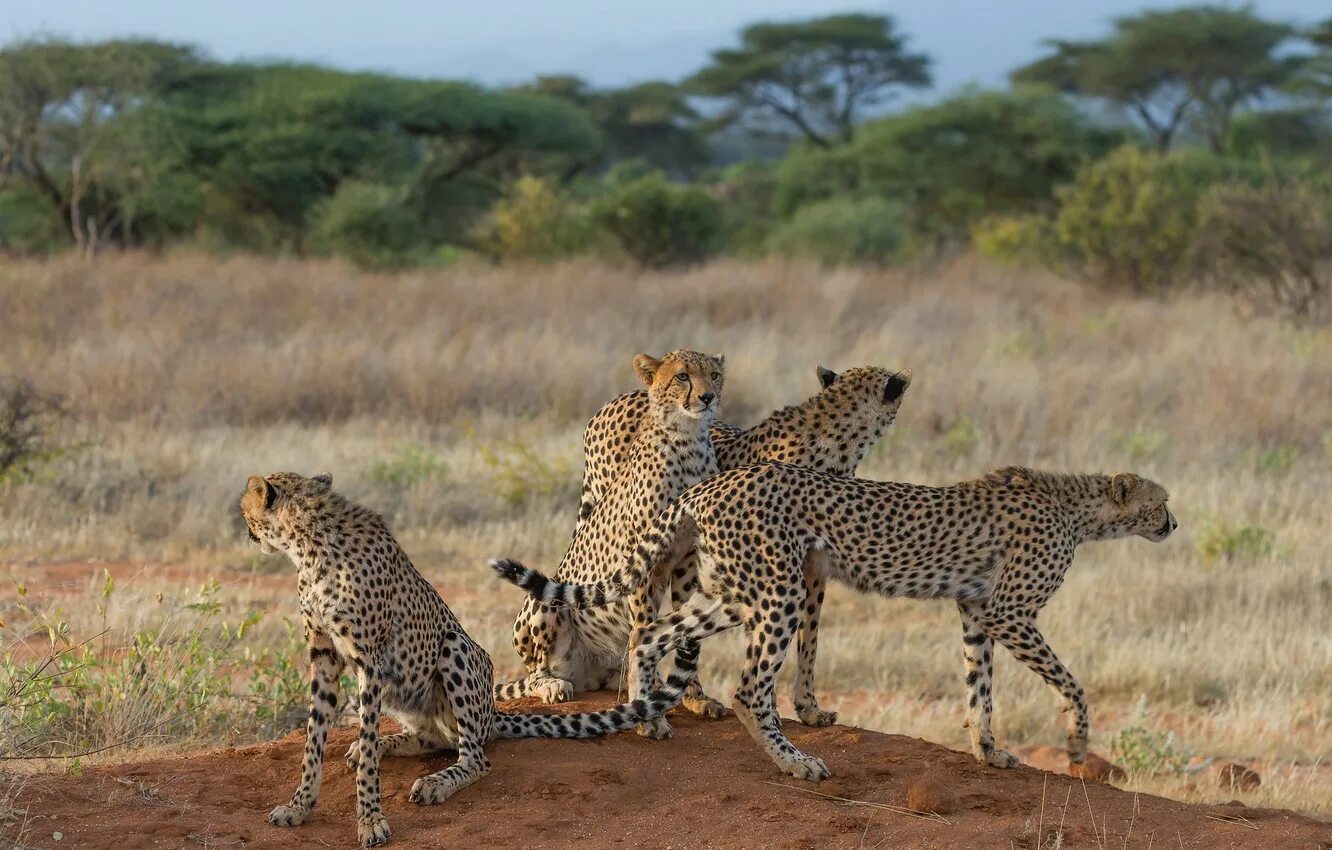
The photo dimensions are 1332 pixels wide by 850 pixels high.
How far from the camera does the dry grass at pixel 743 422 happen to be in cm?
646

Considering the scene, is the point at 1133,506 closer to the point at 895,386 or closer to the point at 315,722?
the point at 895,386

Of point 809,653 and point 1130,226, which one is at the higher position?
point 809,653

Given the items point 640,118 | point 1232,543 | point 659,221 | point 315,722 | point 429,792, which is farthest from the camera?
point 640,118

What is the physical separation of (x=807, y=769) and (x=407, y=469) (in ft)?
16.5

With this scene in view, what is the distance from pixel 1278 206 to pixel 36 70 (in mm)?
14495

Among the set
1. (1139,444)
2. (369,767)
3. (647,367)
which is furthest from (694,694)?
(1139,444)

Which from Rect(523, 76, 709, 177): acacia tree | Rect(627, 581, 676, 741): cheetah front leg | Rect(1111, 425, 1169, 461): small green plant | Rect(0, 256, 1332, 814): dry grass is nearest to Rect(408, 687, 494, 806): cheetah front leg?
Rect(627, 581, 676, 741): cheetah front leg

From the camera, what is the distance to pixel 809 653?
4.32 metres

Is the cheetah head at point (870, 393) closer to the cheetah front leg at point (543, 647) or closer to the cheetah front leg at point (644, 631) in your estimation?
the cheetah front leg at point (644, 631)

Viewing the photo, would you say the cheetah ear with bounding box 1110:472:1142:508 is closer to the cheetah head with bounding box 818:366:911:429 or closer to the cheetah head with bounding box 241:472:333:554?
the cheetah head with bounding box 818:366:911:429

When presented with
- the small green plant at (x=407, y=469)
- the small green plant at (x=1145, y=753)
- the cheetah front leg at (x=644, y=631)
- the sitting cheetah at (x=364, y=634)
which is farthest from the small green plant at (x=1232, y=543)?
the sitting cheetah at (x=364, y=634)

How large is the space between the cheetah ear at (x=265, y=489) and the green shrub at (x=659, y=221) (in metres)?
16.7

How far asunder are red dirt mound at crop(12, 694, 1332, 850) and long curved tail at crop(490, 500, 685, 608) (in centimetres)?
34

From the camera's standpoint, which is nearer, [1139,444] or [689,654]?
[689,654]
